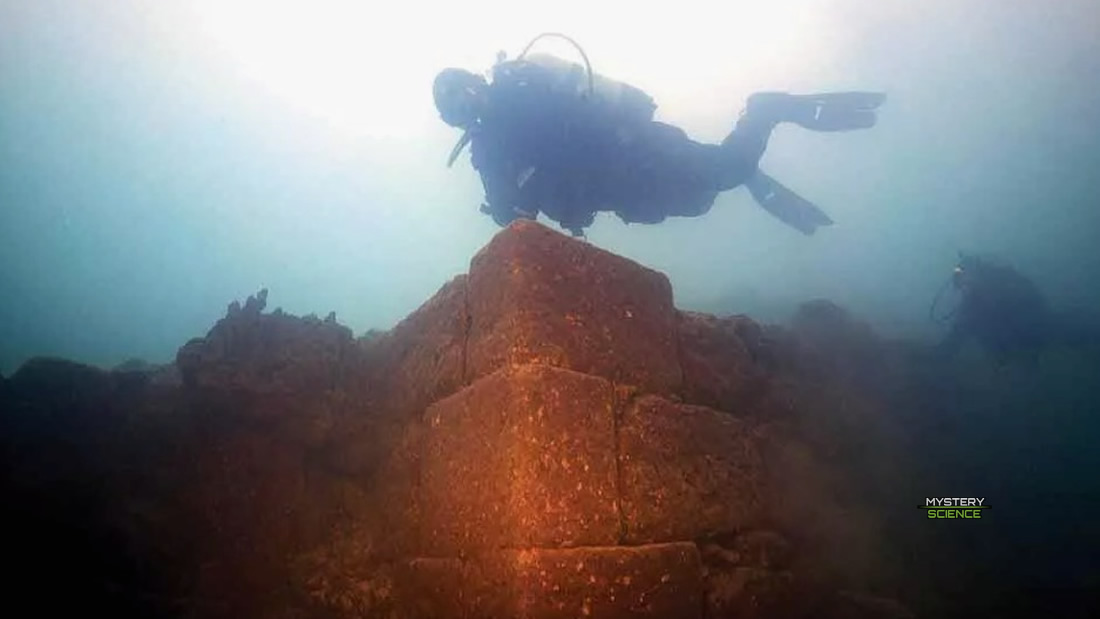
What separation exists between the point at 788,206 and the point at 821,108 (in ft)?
5.29

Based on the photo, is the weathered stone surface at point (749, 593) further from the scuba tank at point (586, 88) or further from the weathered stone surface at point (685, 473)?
the scuba tank at point (586, 88)

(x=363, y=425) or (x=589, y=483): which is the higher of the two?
(x=363, y=425)

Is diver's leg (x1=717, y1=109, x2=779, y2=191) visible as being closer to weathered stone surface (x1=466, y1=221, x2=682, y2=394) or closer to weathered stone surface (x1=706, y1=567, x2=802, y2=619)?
weathered stone surface (x1=466, y1=221, x2=682, y2=394)

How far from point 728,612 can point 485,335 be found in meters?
2.12

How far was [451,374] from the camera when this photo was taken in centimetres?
384

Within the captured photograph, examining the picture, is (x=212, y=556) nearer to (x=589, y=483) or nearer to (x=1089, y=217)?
(x=589, y=483)

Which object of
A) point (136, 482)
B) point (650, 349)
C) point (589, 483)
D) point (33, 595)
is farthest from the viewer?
point (136, 482)

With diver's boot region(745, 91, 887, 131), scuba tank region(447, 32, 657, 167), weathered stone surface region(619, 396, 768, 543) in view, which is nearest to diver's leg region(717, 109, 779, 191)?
diver's boot region(745, 91, 887, 131)

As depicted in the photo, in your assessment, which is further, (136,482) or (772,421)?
(772,421)

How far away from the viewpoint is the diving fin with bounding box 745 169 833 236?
397 inches

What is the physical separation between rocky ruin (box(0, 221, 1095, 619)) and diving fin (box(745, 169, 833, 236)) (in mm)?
5008

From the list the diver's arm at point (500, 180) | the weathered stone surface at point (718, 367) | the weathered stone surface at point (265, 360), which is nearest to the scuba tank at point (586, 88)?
the diver's arm at point (500, 180)

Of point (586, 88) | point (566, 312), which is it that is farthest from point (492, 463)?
point (586, 88)

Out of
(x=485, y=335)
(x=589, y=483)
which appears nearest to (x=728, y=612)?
(x=589, y=483)
